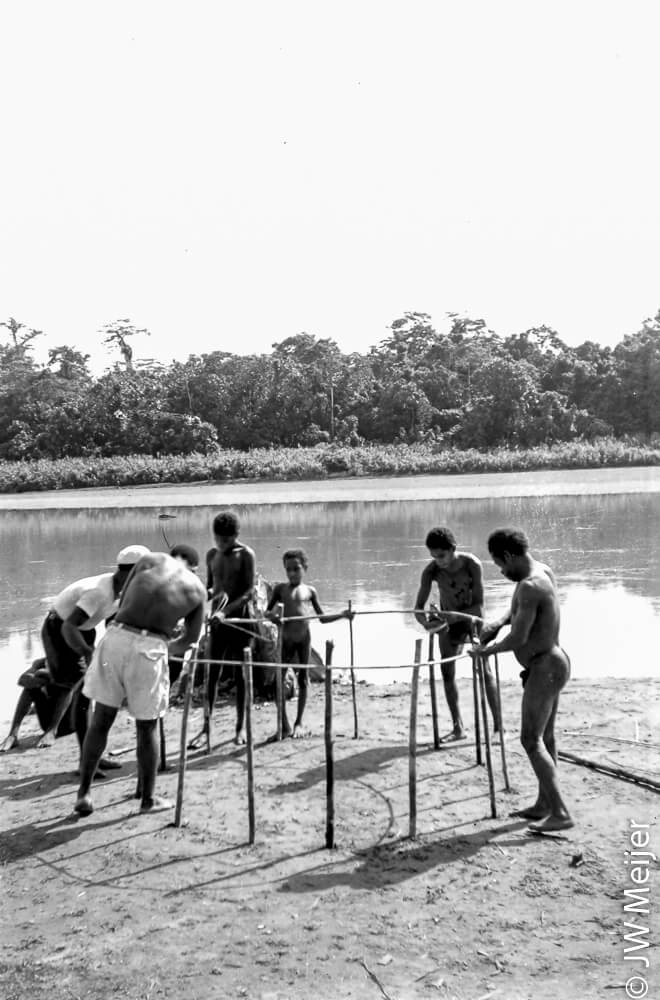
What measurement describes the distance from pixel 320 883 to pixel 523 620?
1722 mm

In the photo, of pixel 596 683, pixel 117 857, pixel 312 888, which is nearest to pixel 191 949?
pixel 312 888

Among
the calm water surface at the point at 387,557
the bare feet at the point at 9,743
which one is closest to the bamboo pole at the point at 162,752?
the bare feet at the point at 9,743

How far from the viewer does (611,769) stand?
591cm

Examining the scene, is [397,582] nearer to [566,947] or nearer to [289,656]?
[289,656]

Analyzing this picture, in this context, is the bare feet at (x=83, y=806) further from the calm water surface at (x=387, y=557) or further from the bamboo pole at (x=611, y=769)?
the calm water surface at (x=387, y=557)

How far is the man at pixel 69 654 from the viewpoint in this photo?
20.5 feet

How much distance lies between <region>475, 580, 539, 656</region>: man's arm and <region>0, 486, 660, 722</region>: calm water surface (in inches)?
167

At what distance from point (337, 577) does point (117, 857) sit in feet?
36.6

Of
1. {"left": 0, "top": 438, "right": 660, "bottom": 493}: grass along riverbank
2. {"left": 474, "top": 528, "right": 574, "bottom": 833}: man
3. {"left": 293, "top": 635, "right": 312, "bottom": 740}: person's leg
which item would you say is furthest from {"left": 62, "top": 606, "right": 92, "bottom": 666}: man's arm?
{"left": 0, "top": 438, "right": 660, "bottom": 493}: grass along riverbank

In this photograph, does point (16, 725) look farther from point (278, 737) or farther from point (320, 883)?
point (320, 883)

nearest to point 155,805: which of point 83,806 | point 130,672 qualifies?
point 83,806

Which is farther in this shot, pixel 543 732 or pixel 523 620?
pixel 543 732

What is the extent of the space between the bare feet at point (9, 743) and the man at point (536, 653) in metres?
3.79

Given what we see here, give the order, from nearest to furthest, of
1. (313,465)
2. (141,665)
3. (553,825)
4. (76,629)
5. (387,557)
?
(553,825) → (141,665) → (76,629) → (387,557) → (313,465)
